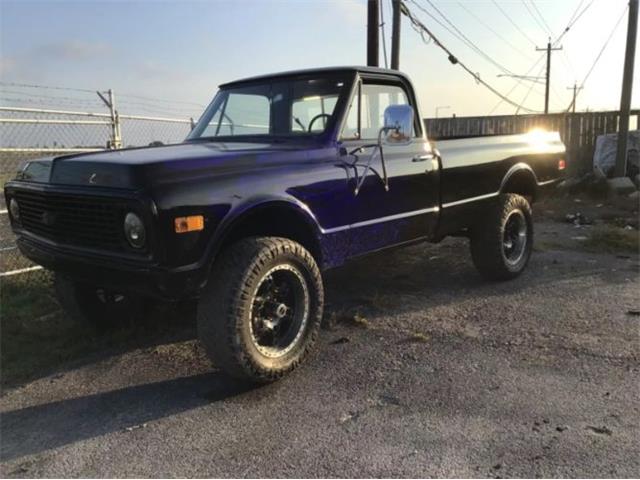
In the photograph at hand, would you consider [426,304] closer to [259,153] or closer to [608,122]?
[259,153]

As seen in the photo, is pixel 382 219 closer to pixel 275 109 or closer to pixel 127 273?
pixel 275 109

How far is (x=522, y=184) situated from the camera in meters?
6.17

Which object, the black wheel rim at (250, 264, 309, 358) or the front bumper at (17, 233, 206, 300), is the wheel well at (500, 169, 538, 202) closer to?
the black wheel rim at (250, 264, 309, 358)

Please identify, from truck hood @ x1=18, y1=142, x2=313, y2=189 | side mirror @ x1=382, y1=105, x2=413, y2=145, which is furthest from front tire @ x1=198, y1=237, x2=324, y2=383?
side mirror @ x1=382, y1=105, x2=413, y2=145

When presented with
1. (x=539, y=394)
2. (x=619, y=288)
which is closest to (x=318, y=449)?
(x=539, y=394)

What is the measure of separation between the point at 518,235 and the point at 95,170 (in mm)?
4429

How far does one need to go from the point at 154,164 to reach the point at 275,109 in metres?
1.66

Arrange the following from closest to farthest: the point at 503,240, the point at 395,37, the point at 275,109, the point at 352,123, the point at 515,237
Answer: the point at 352,123 < the point at 275,109 < the point at 503,240 < the point at 515,237 < the point at 395,37

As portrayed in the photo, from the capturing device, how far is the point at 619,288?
5461 millimetres

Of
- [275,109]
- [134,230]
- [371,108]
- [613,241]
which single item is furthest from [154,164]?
[613,241]

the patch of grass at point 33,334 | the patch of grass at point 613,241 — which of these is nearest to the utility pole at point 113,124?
the patch of grass at point 33,334

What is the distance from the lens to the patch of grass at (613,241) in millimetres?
7238

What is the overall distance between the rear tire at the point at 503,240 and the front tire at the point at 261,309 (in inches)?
97.8

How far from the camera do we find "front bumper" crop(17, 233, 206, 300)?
301cm
